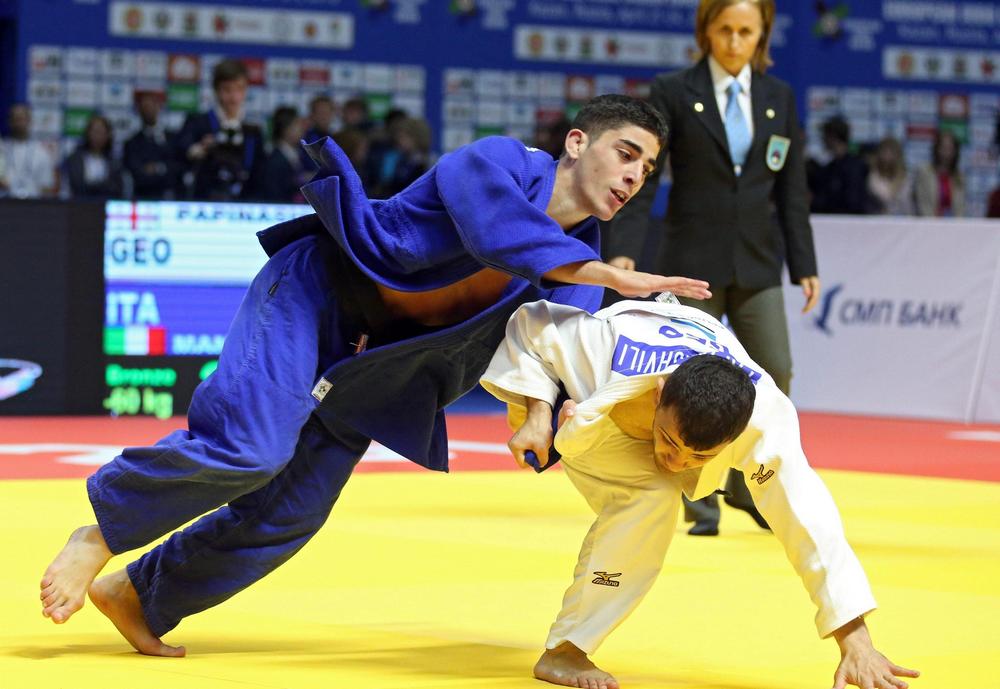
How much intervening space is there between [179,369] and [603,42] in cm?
797

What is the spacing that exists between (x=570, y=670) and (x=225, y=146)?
24.9ft

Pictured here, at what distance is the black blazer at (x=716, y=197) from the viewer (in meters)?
6.20

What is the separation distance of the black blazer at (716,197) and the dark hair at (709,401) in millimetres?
2728

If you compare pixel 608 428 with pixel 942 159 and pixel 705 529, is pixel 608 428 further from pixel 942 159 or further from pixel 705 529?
pixel 942 159

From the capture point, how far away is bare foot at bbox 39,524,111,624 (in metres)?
3.56

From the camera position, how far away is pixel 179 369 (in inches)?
392

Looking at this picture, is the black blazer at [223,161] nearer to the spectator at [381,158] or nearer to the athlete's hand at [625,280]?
the spectator at [381,158]

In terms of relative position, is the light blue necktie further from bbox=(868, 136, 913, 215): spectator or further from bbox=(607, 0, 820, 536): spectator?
bbox=(868, 136, 913, 215): spectator

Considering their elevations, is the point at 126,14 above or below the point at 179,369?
above

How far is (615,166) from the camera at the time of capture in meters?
3.74

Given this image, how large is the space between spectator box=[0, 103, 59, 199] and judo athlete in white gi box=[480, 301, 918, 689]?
1022cm

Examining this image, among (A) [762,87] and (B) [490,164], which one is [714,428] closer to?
(B) [490,164]

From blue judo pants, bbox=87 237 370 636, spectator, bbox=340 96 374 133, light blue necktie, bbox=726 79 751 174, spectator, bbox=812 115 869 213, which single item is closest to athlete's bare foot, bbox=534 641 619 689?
blue judo pants, bbox=87 237 370 636

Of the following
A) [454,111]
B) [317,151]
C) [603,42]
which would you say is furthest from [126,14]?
[317,151]
